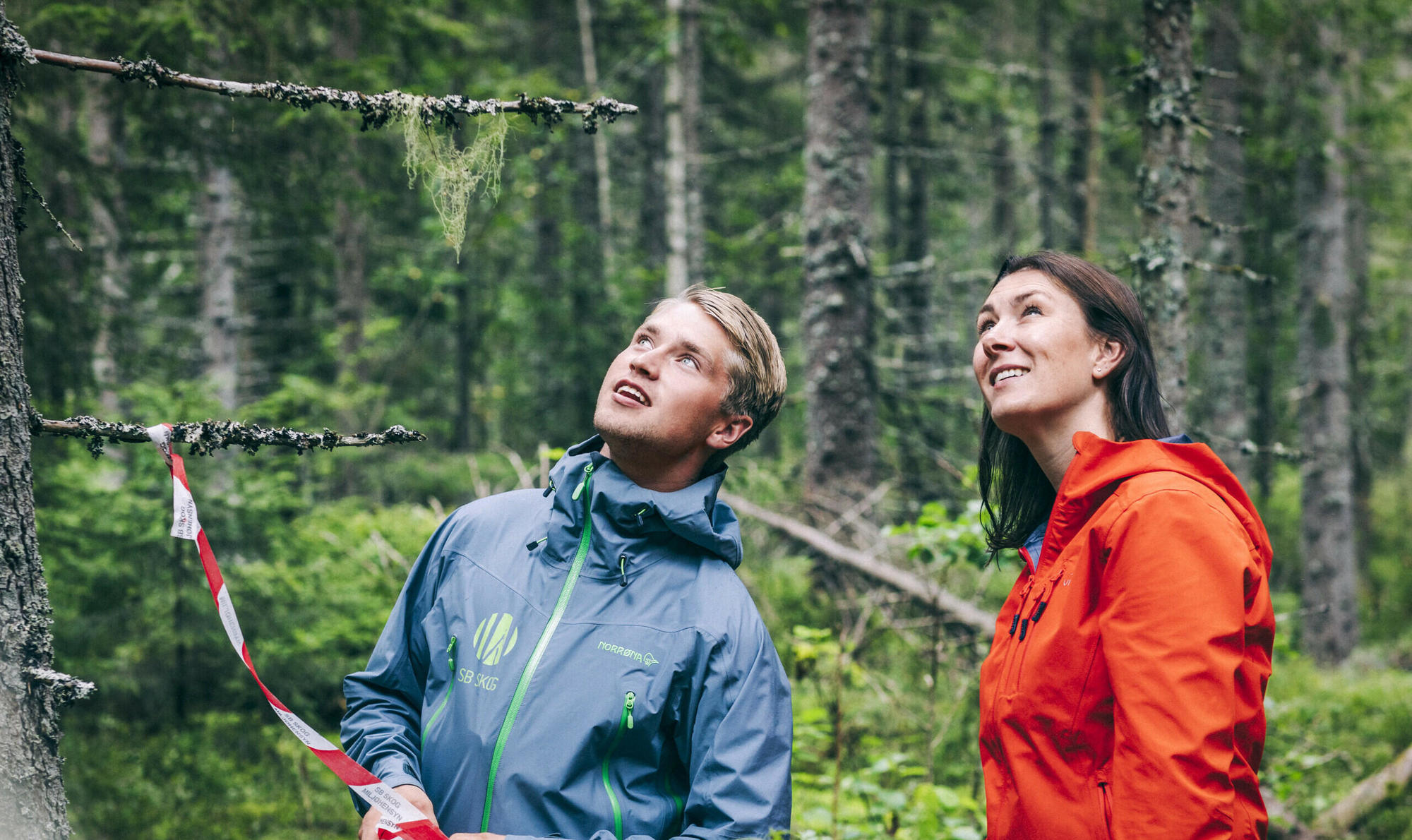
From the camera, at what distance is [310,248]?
8203mm

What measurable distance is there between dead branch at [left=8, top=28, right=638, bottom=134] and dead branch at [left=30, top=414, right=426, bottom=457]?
0.73 meters

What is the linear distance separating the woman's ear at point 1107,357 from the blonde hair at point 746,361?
0.93 metres

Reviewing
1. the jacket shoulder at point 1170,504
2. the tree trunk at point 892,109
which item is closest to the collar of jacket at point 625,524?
the jacket shoulder at point 1170,504

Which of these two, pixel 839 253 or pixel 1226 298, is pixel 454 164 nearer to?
pixel 839 253

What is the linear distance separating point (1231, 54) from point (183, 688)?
13641 millimetres

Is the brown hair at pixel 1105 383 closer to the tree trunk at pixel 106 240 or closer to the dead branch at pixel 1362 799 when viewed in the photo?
the dead branch at pixel 1362 799

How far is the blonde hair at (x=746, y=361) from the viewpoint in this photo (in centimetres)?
274

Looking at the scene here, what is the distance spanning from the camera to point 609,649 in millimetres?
2281

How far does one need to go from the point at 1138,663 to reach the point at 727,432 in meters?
1.30

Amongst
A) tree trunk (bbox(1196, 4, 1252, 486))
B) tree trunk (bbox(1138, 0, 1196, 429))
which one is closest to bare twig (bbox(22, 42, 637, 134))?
tree trunk (bbox(1138, 0, 1196, 429))

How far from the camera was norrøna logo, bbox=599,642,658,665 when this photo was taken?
2.27 metres

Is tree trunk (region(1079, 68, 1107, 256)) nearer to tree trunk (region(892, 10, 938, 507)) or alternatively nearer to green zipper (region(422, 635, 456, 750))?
tree trunk (region(892, 10, 938, 507))

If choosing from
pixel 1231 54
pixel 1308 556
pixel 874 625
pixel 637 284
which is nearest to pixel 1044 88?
pixel 1231 54

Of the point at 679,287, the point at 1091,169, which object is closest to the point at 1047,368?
the point at 679,287
